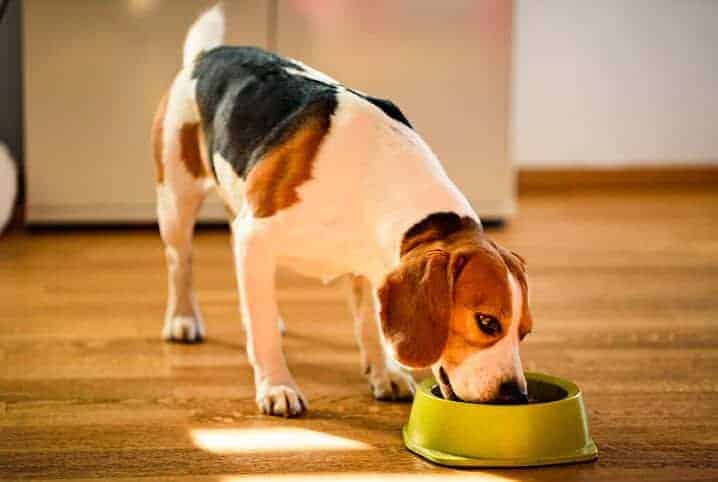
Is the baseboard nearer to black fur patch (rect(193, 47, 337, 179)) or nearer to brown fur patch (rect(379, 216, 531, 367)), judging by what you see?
black fur patch (rect(193, 47, 337, 179))

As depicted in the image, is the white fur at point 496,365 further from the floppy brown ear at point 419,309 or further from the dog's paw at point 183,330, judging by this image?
A: the dog's paw at point 183,330

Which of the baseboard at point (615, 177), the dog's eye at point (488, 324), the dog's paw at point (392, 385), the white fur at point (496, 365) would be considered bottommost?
the baseboard at point (615, 177)

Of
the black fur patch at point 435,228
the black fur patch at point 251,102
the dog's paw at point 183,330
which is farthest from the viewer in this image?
the dog's paw at point 183,330

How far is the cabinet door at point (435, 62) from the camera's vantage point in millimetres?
4285

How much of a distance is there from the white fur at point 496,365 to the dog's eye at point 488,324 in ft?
0.06

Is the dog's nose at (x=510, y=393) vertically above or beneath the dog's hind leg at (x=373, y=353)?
above

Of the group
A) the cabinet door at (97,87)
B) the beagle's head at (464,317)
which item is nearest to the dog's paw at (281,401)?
the beagle's head at (464,317)

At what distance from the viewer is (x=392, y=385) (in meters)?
2.44

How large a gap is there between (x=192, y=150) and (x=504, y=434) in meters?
1.09

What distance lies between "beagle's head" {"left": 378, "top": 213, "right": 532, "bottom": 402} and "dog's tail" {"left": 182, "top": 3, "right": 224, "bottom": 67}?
1109mm

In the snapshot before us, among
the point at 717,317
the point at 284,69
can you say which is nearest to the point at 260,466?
the point at 284,69

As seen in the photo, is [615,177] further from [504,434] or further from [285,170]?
[504,434]

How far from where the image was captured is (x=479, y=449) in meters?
2.02

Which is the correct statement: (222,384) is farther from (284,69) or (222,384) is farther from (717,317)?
(717,317)
